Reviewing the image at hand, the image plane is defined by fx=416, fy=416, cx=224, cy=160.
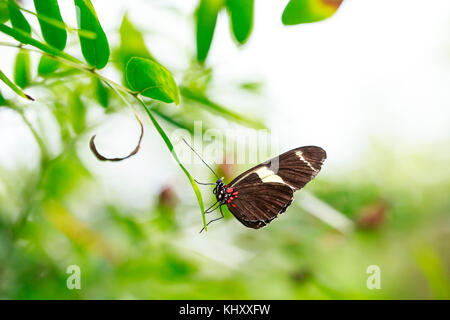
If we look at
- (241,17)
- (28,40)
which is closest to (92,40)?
(28,40)

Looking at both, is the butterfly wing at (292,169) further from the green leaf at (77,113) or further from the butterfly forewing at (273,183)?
the green leaf at (77,113)

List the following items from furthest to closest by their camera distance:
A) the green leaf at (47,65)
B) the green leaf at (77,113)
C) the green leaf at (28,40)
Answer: the green leaf at (77,113) → the green leaf at (47,65) → the green leaf at (28,40)

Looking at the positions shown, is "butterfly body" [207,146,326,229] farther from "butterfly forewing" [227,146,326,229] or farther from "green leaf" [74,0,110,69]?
"green leaf" [74,0,110,69]

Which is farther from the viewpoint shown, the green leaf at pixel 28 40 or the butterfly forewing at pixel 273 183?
the butterfly forewing at pixel 273 183

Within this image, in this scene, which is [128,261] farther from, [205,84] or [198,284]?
[205,84]

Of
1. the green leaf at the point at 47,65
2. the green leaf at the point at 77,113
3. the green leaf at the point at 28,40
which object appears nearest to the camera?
the green leaf at the point at 28,40

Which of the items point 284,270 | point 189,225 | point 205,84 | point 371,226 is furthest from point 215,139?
point 371,226

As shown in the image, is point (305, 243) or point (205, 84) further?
point (305, 243)

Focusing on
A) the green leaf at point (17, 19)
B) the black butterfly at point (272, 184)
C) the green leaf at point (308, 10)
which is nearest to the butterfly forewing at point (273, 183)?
the black butterfly at point (272, 184)
